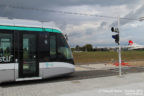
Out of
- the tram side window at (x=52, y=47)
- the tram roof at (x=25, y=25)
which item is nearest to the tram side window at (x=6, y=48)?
the tram roof at (x=25, y=25)

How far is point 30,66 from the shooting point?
331 inches

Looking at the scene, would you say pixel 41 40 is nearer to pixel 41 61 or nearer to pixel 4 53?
pixel 41 61

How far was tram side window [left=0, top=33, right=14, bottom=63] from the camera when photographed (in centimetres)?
788

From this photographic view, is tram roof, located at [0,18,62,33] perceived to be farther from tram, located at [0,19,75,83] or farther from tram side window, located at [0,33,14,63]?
tram side window, located at [0,33,14,63]

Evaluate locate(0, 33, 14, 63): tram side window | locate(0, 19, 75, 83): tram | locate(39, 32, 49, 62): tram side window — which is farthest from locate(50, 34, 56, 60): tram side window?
locate(0, 33, 14, 63): tram side window

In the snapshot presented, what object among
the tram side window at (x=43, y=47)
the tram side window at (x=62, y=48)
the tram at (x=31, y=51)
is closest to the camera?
the tram at (x=31, y=51)

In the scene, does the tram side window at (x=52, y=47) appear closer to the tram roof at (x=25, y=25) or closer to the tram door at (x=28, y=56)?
the tram roof at (x=25, y=25)

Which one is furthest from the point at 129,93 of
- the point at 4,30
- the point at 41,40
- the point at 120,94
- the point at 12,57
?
the point at 4,30

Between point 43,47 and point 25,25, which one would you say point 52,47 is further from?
point 25,25

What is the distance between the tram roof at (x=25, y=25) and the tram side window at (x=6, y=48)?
480 mm

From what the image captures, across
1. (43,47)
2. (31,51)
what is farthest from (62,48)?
(31,51)

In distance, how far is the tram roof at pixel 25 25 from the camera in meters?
8.16

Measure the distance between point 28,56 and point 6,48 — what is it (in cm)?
119

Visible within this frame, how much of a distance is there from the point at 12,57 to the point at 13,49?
1.40ft
